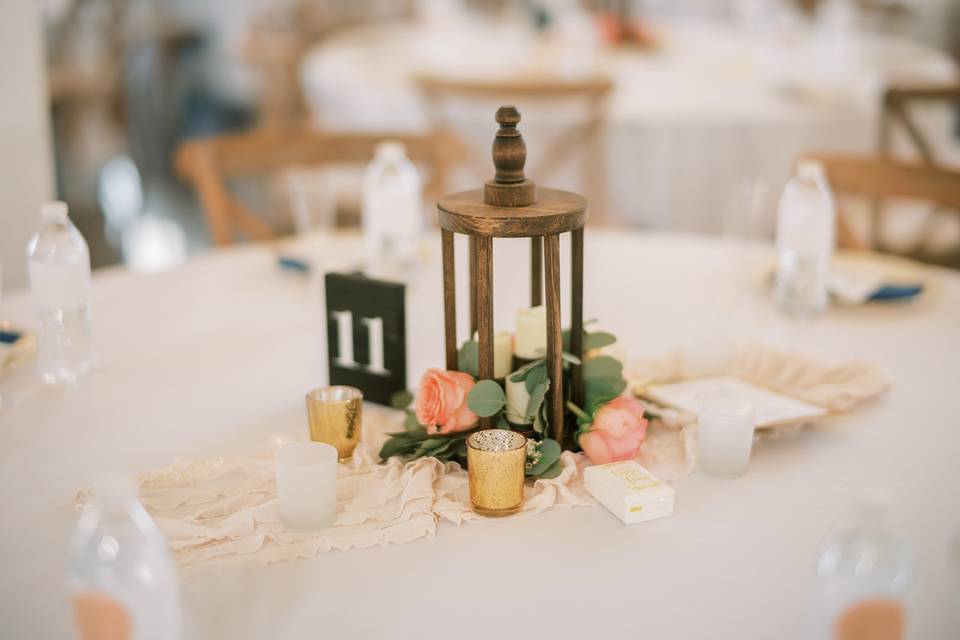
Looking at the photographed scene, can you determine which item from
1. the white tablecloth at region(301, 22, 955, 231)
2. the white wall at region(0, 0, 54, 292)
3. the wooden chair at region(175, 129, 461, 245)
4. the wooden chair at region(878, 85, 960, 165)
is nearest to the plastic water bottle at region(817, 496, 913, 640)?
the wooden chair at region(175, 129, 461, 245)

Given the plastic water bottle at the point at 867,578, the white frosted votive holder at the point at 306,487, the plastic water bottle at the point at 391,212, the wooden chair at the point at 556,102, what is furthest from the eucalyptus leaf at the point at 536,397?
the wooden chair at the point at 556,102

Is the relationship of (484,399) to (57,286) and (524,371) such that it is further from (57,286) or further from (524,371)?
(57,286)

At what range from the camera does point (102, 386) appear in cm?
140

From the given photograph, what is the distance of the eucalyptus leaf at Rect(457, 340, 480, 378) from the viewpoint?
1146mm

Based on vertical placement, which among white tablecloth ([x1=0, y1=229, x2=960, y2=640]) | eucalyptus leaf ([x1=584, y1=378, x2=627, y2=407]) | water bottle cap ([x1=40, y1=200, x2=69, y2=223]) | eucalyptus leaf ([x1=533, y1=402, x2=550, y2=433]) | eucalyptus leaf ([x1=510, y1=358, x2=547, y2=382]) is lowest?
white tablecloth ([x1=0, y1=229, x2=960, y2=640])

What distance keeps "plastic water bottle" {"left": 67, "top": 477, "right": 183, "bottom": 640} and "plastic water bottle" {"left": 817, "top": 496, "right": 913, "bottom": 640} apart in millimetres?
471

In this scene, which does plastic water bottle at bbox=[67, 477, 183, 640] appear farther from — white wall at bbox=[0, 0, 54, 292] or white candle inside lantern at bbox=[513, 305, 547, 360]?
white wall at bbox=[0, 0, 54, 292]

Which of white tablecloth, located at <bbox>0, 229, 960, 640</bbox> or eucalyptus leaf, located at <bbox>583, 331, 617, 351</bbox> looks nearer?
white tablecloth, located at <bbox>0, 229, 960, 640</bbox>

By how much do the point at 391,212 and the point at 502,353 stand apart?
80cm

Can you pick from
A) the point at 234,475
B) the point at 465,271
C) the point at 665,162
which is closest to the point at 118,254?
the point at 665,162

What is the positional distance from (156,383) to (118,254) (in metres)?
3.27

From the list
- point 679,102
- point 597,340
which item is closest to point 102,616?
point 597,340

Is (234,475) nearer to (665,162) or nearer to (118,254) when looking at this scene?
(665,162)

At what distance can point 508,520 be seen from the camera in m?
1.04
